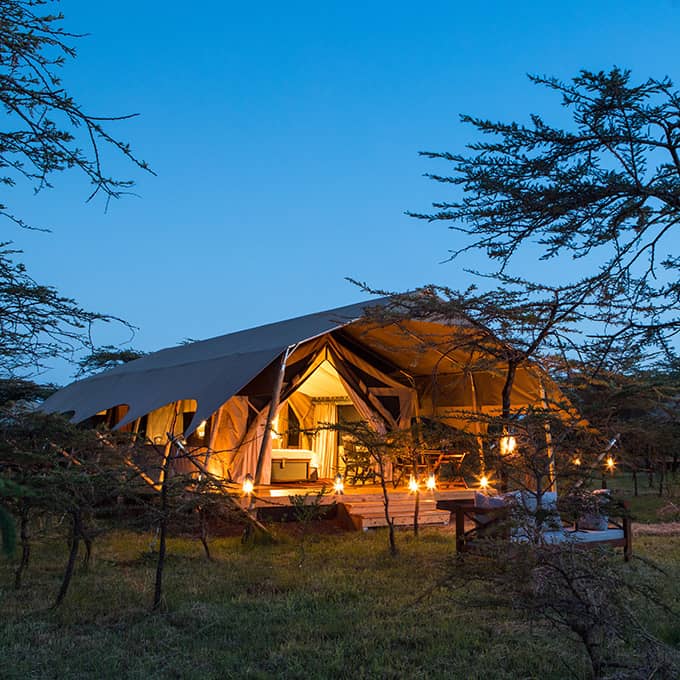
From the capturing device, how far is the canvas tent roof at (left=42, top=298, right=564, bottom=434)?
8.87 metres

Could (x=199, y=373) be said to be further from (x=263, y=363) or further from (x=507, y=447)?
(x=507, y=447)

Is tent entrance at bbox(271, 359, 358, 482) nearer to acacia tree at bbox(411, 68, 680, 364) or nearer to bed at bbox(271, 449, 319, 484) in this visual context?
bed at bbox(271, 449, 319, 484)

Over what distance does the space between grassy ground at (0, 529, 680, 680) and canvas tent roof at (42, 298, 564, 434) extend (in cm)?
209

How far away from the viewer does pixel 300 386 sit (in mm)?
11578

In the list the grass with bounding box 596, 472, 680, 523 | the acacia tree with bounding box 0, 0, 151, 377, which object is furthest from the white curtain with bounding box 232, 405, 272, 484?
the acacia tree with bounding box 0, 0, 151, 377

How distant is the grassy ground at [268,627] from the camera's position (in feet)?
11.8

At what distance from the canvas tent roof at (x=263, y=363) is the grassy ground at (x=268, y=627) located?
6.87ft

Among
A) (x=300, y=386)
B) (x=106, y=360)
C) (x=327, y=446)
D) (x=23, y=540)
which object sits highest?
(x=106, y=360)

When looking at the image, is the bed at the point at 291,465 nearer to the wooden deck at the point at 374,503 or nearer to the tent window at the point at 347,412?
the tent window at the point at 347,412

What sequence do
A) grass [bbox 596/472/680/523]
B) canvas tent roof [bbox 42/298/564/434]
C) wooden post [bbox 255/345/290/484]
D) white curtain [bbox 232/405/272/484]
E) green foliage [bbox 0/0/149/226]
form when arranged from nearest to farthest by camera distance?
1. green foliage [bbox 0/0/149/226]
2. wooden post [bbox 255/345/290/484]
3. canvas tent roof [bbox 42/298/564/434]
4. grass [bbox 596/472/680/523]
5. white curtain [bbox 232/405/272/484]

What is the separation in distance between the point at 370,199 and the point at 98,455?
1493 cm

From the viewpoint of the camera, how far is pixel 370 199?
2002 centimetres

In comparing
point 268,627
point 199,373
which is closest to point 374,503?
point 199,373

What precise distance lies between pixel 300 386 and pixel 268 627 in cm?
732
